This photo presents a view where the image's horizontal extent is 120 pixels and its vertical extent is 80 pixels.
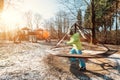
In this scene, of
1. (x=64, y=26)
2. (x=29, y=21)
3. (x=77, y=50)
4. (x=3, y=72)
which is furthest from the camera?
(x=29, y=21)

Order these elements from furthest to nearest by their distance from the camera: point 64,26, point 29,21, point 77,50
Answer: point 29,21 → point 64,26 → point 77,50

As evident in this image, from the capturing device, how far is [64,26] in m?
65.8

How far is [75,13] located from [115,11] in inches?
269

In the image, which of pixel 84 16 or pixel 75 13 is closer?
pixel 75 13

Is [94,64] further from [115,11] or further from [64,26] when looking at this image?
[64,26]

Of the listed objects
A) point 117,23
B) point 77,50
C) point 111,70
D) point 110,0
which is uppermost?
point 110,0

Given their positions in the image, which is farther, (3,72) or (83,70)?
(83,70)

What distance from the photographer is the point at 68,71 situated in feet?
29.9

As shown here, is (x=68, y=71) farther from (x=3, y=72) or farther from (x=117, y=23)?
(x=117, y=23)

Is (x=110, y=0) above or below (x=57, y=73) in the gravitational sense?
above

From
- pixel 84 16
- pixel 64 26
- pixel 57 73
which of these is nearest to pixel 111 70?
pixel 57 73

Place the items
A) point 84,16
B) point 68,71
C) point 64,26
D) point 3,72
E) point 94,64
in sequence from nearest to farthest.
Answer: point 3,72, point 68,71, point 94,64, point 84,16, point 64,26

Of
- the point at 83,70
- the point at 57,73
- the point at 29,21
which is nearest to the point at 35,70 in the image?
the point at 57,73

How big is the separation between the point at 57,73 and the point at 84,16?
38.2 metres
